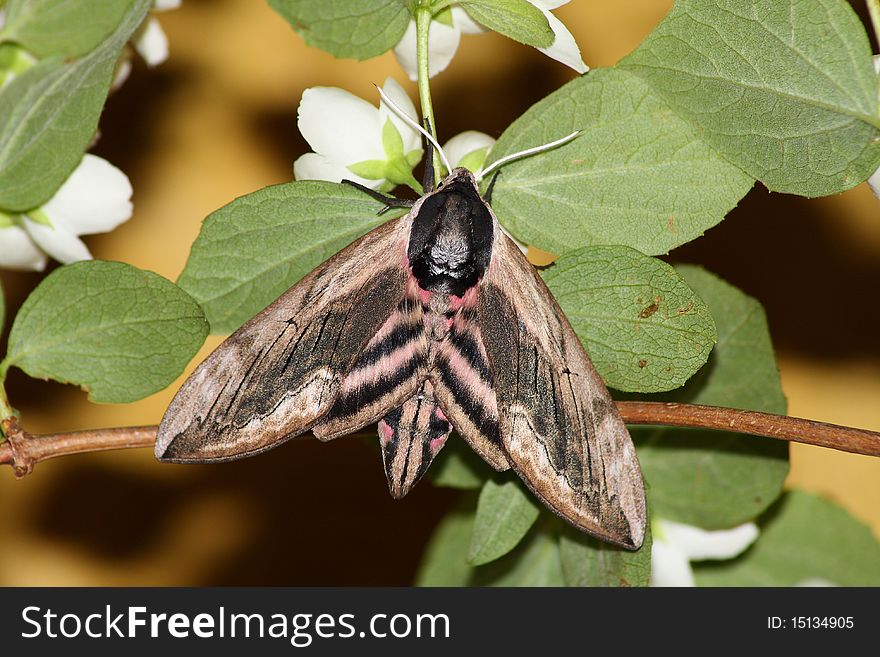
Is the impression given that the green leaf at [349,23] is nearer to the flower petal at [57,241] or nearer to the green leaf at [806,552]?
the flower petal at [57,241]

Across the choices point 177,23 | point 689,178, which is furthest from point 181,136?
point 689,178

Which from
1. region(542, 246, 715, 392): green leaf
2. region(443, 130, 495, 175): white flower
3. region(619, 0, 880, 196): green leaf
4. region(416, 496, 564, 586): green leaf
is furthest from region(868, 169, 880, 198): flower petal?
region(416, 496, 564, 586): green leaf

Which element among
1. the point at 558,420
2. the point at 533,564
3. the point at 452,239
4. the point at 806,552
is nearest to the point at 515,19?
the point at 452,239

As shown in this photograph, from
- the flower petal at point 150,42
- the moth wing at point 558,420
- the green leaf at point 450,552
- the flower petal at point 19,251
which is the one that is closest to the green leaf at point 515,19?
the moth wing at point 558,420

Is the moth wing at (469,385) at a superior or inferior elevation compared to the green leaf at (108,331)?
inferior

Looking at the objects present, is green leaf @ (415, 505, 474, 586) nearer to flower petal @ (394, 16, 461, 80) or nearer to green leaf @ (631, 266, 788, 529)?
green leaf @ (631, 266, 788, 529)
